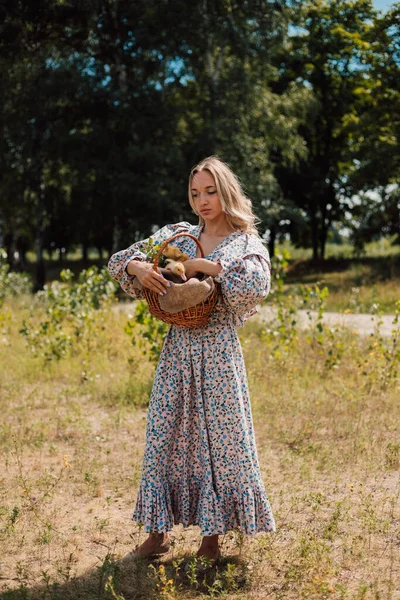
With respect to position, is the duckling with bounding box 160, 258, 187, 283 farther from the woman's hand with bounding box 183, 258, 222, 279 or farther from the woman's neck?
the woman's neck

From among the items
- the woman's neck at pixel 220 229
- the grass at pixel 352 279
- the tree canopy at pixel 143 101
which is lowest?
the grass at pixel 352 279

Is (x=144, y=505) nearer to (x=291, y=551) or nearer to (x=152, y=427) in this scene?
(x=152, y=427)

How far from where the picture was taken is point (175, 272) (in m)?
3.07

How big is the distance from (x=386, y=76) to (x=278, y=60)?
20.8 feet

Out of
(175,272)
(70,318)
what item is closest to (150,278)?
(175,272)

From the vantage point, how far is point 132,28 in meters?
19.0

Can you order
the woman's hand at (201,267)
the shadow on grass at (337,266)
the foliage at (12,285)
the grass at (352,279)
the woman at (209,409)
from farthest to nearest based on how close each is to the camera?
the shadow on grass at (337,266) → the grass at (352,279) → the foliage at (12,285) → the woman at (209,409) → the woman's hand at (201,267)

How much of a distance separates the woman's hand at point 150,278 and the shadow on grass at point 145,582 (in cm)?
116

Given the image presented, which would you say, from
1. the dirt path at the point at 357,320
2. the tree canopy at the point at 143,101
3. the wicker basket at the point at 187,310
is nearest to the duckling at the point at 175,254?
the wicker basket at the point at 187,310

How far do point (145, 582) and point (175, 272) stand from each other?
1.40m

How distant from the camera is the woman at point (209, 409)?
10.6ft

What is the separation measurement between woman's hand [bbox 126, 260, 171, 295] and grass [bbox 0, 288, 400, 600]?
1.16 metres

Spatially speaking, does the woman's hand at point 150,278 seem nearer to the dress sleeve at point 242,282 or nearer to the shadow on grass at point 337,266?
the dress sleeve at point 242,282

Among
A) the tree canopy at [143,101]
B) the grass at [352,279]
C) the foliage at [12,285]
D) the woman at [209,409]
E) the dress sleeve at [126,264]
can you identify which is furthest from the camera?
the tree canopy at [143,101]
